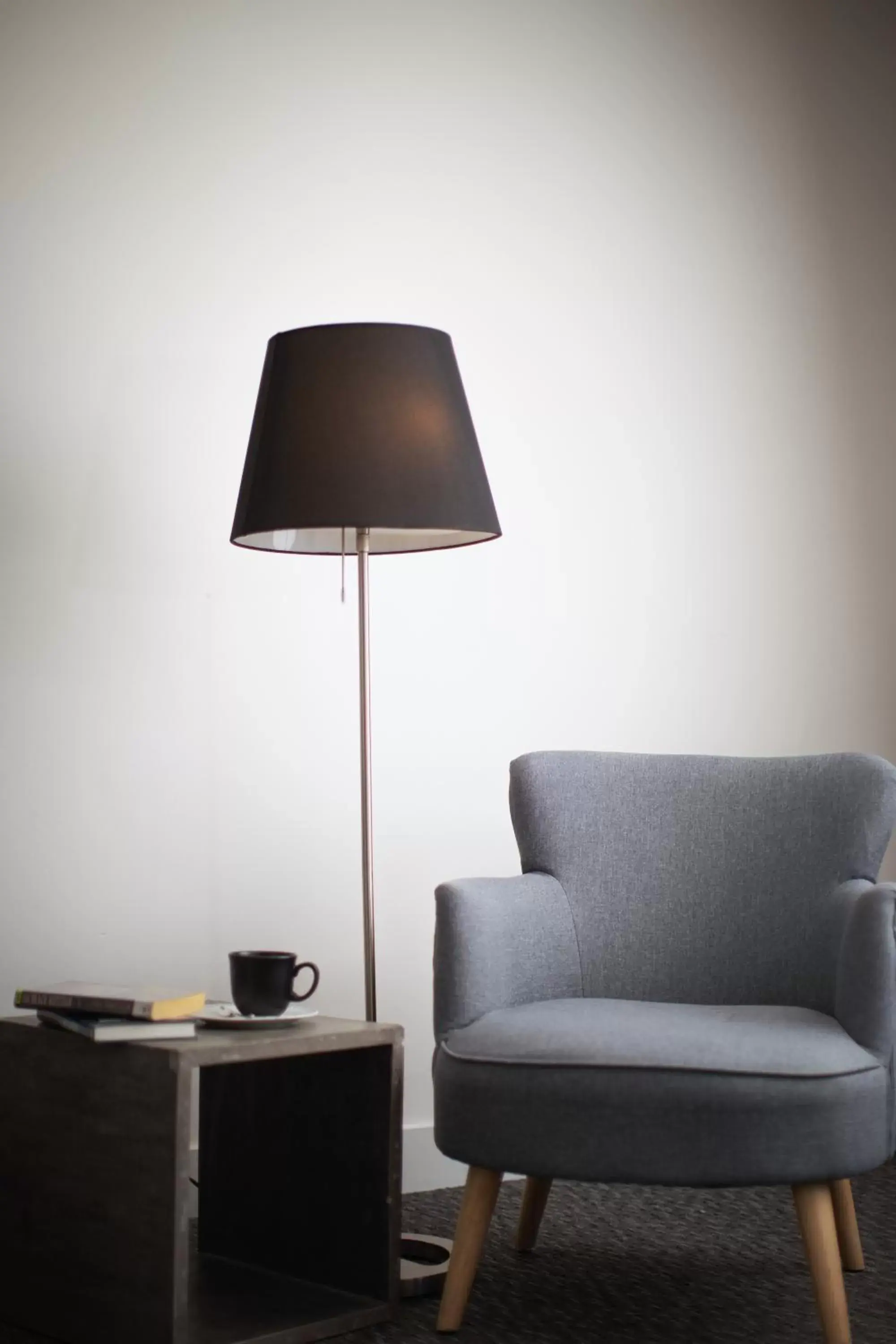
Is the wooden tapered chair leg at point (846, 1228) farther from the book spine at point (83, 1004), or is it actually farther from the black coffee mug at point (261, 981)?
the book spine at point (83, 1004)

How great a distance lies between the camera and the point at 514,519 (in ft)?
9.87

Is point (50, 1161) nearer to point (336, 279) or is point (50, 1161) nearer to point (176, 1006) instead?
point (176, 1006)

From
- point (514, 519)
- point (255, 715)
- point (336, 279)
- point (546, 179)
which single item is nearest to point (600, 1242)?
point (255, 715)

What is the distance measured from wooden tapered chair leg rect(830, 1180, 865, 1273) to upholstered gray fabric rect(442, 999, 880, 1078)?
0.32 m

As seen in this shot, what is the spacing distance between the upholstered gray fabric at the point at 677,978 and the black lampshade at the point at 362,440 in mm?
503

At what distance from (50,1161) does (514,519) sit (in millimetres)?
1586

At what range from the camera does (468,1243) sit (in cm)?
193

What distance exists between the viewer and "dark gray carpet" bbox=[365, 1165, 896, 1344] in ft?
6.40

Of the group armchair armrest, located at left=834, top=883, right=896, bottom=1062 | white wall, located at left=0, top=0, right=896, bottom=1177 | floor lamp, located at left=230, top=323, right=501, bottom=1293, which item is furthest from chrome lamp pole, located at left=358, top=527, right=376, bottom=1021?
armchair armrest, located at left=834, top=883, right=896, bottom=1062

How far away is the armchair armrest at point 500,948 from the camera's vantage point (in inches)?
79.8

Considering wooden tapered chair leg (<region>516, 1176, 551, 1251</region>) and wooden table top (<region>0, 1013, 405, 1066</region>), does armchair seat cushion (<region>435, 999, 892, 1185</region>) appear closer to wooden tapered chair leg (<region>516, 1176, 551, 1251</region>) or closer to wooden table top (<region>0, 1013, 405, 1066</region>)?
wooden table top (<region>0, 1013, 405, 1066</region>)

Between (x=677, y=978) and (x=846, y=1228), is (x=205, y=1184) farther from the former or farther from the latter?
(x=846, y=1228)

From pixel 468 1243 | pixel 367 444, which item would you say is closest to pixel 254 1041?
pixel 468 1243

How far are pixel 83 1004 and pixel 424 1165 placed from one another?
110cm
